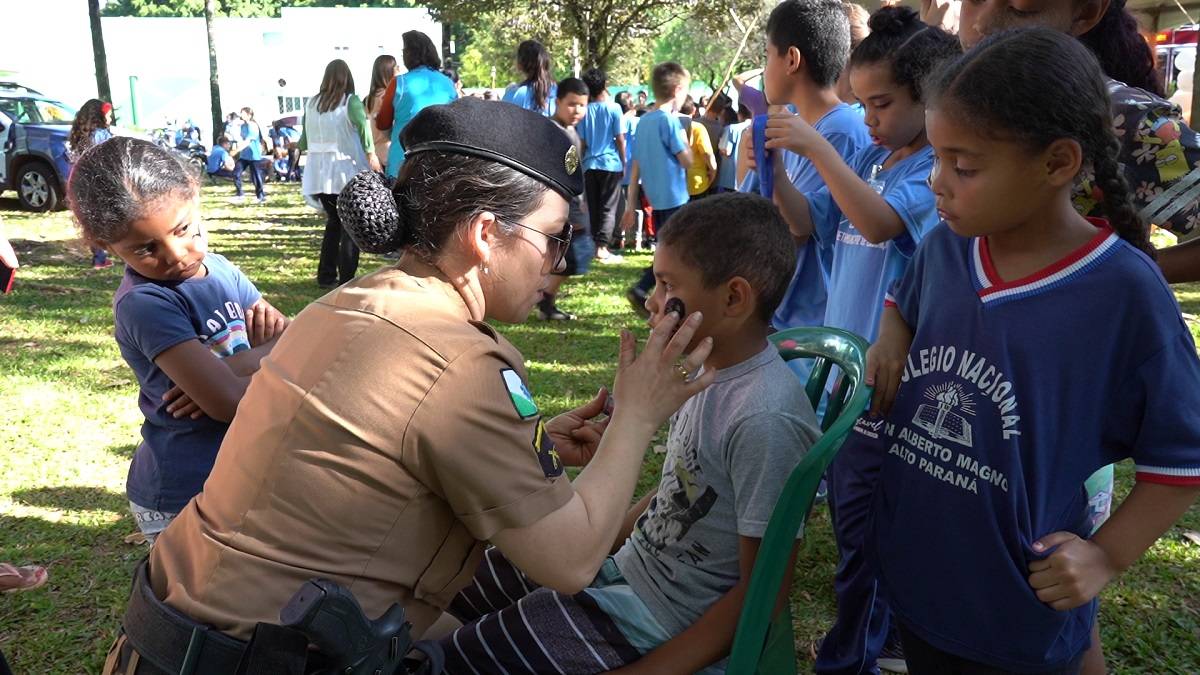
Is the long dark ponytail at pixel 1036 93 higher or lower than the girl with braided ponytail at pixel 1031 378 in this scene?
higher

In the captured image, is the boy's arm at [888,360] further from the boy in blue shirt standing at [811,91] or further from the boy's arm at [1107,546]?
the boy in blue shirt standing at [811,91]

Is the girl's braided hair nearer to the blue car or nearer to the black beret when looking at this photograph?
the black beret

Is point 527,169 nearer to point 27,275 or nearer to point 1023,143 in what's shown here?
point 1023,143

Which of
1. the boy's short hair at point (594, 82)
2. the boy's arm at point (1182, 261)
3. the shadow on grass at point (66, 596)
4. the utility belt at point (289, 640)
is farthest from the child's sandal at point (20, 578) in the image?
the boy's short hair at point (594, 82)

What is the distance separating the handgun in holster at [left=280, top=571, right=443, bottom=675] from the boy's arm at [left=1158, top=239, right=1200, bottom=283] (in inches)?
64.8

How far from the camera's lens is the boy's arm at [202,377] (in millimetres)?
2311

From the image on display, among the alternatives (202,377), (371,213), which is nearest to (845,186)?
(371,213)

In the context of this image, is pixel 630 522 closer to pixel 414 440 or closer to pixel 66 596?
pixel 414 440

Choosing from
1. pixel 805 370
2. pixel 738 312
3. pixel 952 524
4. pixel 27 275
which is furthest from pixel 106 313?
pixel 952 524

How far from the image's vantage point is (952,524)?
1.71m

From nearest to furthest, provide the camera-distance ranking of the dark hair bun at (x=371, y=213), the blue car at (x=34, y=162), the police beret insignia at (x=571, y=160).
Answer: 1. the dark hair bun at (x=371, y=213)
2. the police beret insignia at (x=571, y=160)
3. the blue car at (x=34, y=162)

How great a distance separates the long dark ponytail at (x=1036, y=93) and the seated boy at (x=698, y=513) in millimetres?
574

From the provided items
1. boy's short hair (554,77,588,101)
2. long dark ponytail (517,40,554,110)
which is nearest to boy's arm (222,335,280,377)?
boy's short hair (554,77,588,101)

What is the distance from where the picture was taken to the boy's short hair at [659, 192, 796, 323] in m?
2.06
